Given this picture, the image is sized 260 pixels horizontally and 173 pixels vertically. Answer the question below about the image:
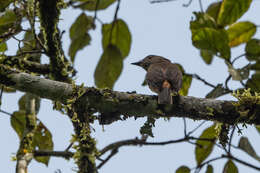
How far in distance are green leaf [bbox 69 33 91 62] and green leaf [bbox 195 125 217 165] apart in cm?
170

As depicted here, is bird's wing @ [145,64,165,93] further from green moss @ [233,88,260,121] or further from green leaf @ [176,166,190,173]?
green moss @ [233,88,260,121]

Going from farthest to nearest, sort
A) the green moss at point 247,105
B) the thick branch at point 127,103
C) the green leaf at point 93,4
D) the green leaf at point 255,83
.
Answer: the green leaf at point 93,4 → the green leaf at point 255,83 → the green moss at point 247,105 → the thick branch at point 127,103

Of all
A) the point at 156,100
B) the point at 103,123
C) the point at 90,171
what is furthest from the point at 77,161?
the point at 156,100

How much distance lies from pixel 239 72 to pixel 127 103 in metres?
1.13

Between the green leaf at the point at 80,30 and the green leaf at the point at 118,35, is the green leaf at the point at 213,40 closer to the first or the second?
the green leaf at the point at 118,35

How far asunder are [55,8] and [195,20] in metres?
1.43

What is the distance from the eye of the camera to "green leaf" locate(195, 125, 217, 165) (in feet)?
14.1

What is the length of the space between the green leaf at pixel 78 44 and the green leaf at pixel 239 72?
185cm

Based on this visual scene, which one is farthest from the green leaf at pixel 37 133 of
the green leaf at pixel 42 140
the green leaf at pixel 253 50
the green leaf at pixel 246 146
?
the green leaf at pixel 253 50

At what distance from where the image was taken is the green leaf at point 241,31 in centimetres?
503

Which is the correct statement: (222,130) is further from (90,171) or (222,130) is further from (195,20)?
(90,171)

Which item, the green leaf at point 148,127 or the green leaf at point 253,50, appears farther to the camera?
the green leaf at point 253,50

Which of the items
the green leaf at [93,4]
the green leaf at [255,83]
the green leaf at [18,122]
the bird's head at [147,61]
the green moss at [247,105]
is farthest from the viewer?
the bird's head at [147,61]

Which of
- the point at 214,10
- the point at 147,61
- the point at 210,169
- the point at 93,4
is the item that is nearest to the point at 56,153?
the point at 210,169
